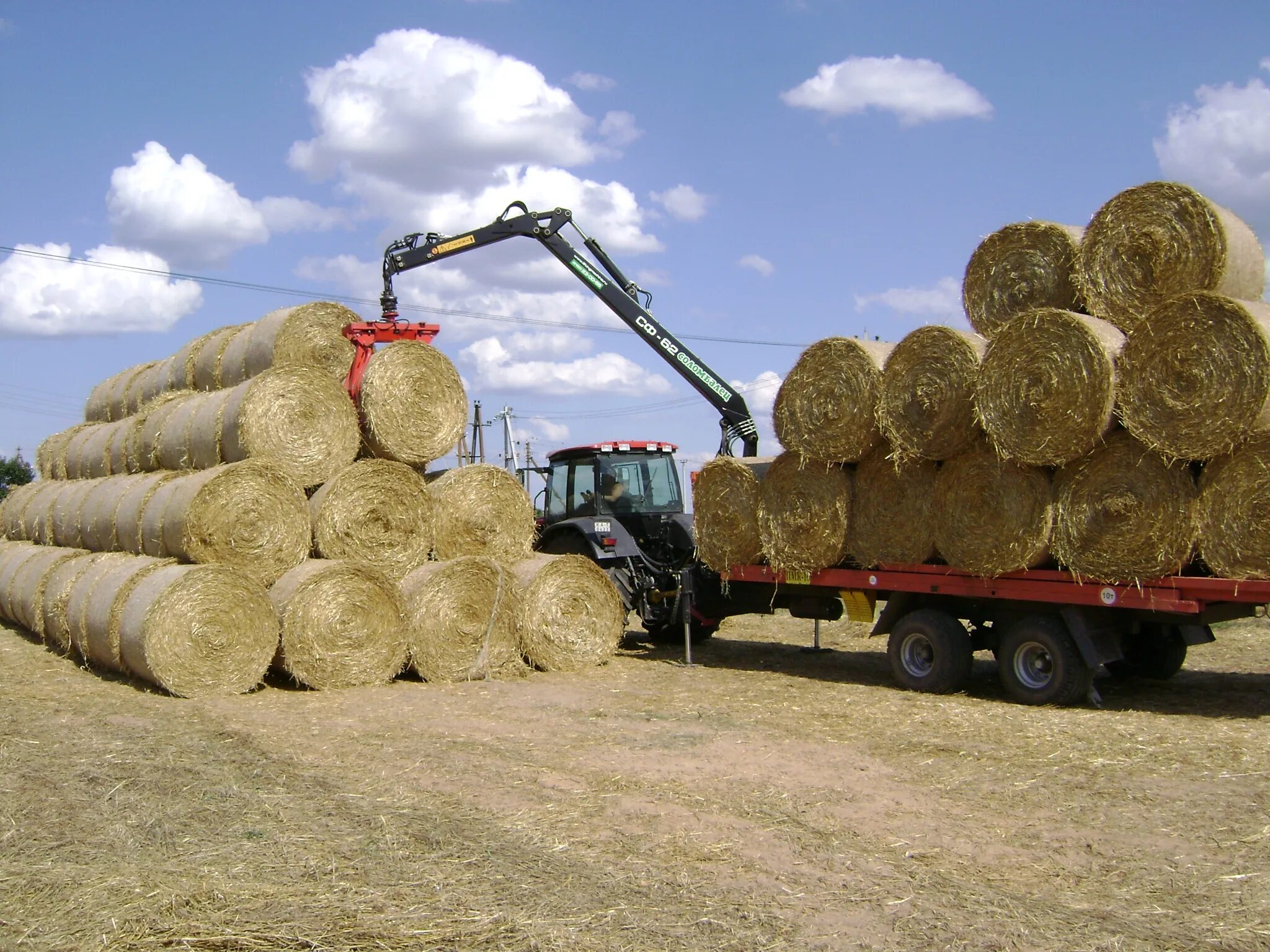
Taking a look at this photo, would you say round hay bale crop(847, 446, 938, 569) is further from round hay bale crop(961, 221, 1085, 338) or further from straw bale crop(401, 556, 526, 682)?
straw bale crop(401, 556, 526, 682)

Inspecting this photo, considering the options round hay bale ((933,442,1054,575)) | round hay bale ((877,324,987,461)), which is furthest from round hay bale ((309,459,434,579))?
round hay bale ((933,442,1054,575))

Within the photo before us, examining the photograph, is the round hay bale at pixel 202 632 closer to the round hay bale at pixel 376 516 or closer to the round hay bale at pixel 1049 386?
the round hay bale at pixel 376 516

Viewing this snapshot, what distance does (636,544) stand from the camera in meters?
12.6

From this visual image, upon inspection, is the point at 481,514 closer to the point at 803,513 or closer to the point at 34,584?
the point at 803,513

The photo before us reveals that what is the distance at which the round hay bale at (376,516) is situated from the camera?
10.1 metres

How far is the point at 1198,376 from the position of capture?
24.7ft

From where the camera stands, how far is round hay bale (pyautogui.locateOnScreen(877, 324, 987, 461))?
8.84 metres

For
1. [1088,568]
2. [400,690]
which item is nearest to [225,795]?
[400,690]

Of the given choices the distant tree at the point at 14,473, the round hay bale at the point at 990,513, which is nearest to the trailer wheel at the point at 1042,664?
the round hay bale at the point at 990,513

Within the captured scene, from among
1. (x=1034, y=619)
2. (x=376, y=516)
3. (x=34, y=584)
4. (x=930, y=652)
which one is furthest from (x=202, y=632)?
(x=1034, y=619)

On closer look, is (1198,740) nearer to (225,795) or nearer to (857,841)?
(857,841)

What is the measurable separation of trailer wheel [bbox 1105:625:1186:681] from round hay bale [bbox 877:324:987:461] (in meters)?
2.35

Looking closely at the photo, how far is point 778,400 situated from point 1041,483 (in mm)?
2568

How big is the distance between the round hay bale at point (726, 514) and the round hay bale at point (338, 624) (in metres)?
3.10
